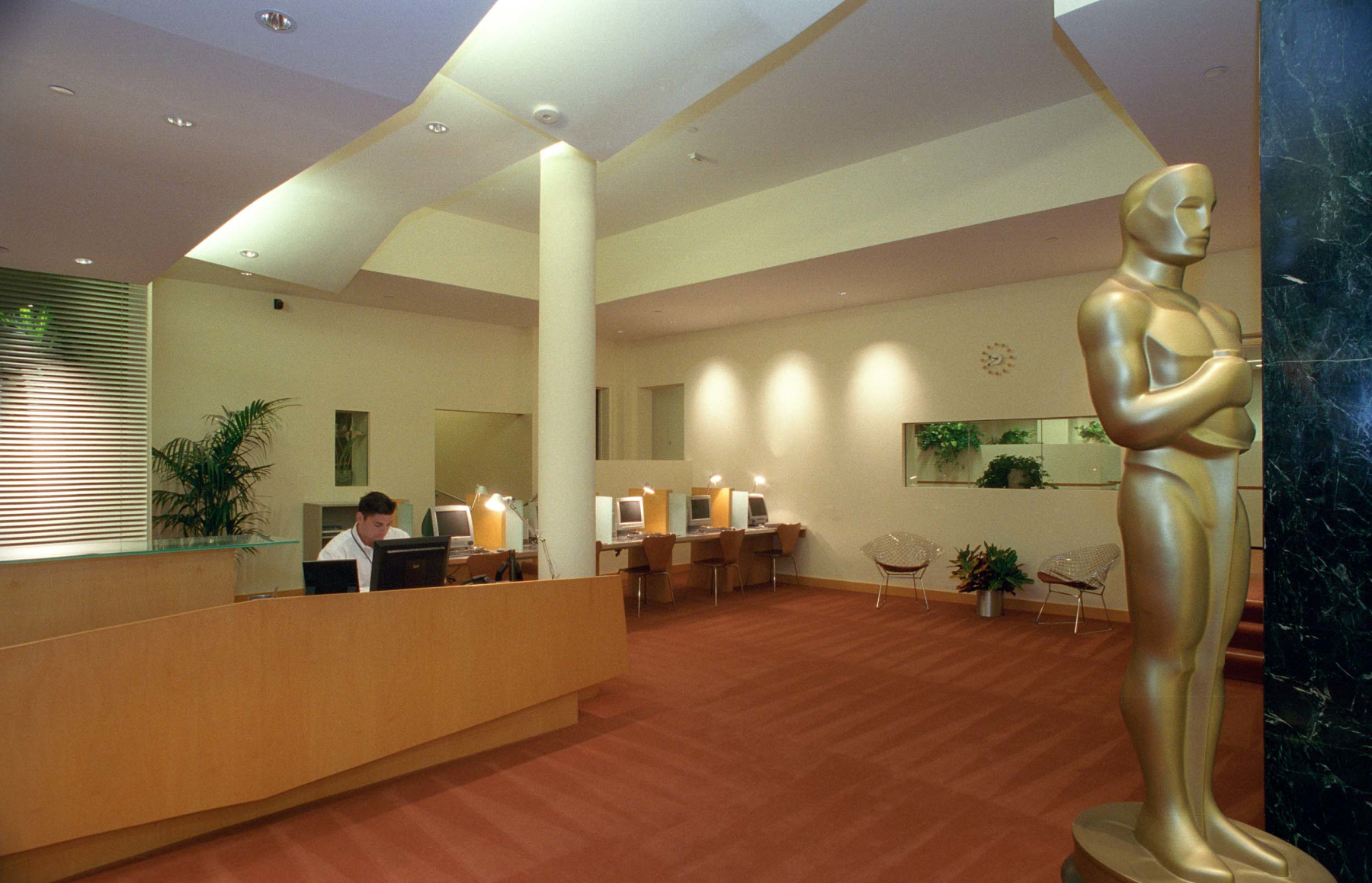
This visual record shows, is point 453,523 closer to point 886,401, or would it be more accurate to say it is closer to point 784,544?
point 784,544

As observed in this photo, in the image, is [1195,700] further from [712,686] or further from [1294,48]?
[712,686]

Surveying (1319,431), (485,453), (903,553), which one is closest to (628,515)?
(903,553)

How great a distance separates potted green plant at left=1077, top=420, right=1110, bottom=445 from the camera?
779cm

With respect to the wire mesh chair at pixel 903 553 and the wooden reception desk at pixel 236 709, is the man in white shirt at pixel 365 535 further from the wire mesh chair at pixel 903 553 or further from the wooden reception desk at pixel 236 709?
the wire mesh chair at pixel 903 553

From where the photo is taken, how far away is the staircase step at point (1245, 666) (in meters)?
5.41

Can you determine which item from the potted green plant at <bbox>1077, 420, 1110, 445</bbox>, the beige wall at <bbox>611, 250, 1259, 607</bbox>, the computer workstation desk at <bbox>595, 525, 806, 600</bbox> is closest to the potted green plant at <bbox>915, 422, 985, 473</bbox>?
the beige wall at <bbox>611, 250, 1259, 607</bbox>

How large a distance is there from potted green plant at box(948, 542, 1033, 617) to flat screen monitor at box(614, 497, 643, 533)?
11.6 ft

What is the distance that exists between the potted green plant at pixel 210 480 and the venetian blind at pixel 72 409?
0.47m

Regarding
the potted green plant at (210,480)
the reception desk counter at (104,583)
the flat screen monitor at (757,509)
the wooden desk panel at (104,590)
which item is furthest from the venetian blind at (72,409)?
the flat screen monitor at (757,509)

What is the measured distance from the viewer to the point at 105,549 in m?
4.55

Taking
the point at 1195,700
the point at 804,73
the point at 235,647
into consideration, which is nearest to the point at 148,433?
the point at 235,647

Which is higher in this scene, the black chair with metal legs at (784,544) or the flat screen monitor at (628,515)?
the flat screen monitor at (628,515)

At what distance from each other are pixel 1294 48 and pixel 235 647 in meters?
4.53

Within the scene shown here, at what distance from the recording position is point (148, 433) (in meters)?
7.26
